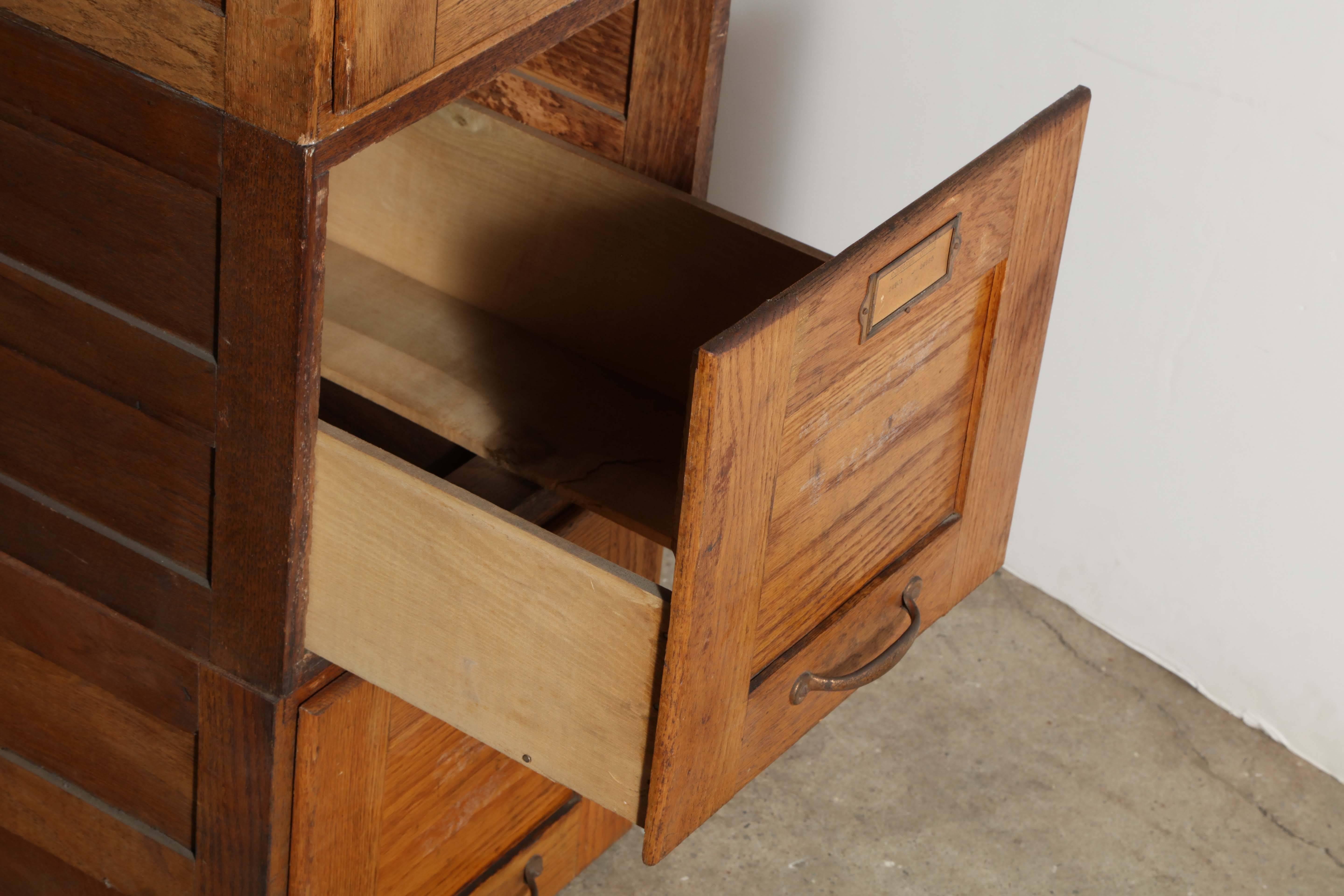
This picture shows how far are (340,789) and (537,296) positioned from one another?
49 cm

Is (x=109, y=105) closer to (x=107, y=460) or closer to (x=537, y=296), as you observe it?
(x=107, y=460)

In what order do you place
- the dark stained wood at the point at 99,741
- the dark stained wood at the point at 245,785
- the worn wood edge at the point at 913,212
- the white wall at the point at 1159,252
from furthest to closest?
the white wall at the point at 1159,252
the dark stained wood at the point at 99,741
the dark stained wood at the point at 245,785
the worn wood edge at the point at 913,212

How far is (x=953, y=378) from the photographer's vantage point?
1.28 metres

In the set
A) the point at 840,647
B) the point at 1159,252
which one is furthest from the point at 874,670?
the point at 1159,252

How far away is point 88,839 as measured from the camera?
1.57 meters

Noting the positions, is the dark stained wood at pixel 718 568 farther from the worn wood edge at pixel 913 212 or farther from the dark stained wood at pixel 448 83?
the dark stained wood at pixel 448 83

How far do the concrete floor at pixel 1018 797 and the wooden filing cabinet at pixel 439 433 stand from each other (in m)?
0.39

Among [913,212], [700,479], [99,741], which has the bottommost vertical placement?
[99,741]

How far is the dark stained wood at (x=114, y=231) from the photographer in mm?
1147

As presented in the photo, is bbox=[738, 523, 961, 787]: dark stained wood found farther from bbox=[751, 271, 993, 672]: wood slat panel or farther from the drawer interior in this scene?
the drawer interior

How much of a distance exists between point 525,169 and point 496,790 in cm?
56

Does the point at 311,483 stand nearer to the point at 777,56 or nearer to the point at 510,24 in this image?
the point at 510,24

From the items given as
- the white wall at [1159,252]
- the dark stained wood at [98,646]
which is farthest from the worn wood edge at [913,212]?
the white wall at [1159,252]

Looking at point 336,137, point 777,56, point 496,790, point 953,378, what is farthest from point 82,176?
point 777,56
